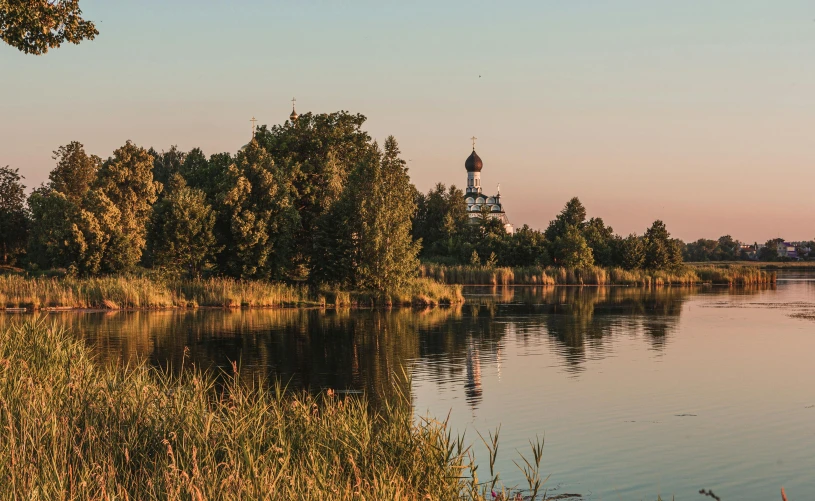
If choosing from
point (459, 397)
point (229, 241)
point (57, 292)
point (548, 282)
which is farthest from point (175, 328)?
point (548, 282)

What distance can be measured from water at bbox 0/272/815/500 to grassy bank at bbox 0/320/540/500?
2.58 m

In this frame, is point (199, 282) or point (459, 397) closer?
point (459, 397)

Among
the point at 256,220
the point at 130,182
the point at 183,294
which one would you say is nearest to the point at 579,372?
the point at 183,294

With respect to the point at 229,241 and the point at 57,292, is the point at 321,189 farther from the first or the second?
the point at 57,292

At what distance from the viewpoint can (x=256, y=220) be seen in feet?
190

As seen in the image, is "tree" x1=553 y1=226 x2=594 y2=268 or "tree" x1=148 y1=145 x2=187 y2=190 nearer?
"tree" x1=553 y1=226 x2=594 y2=268

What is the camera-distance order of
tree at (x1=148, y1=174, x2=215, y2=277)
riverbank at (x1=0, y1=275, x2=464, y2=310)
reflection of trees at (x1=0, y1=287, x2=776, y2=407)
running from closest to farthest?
reflection of trees at (x1=0, y1=287, x2=776, y2=407) → riverbank at (x1=0, y1=275, x2=464, y2=310) → tree at (x1=148, y1=174, x2=215, y2=277)

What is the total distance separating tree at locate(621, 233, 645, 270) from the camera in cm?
10281

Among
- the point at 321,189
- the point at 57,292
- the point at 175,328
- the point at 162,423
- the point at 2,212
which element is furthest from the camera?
the point at 2,212

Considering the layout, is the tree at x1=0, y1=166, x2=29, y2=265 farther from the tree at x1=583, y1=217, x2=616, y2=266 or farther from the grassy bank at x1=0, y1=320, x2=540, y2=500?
the grassy bank at x1=0, y1=320, x2=540, y2=500

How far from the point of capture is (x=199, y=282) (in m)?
55.8

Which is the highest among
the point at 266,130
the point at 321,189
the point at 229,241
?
the point at 266,130

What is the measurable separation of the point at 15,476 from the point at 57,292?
145 feet

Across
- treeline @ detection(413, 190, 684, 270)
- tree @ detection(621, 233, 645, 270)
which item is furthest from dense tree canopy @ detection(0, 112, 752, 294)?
tree @ detection(621, 233, 645, 270)
